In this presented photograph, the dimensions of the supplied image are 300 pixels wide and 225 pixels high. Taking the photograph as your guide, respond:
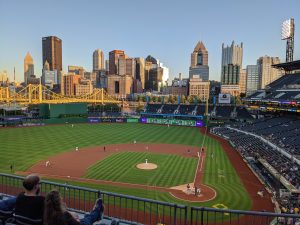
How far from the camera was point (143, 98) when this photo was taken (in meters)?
189

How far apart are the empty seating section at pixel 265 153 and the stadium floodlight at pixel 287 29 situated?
123ft

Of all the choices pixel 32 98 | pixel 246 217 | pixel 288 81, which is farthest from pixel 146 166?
pixel 32 98

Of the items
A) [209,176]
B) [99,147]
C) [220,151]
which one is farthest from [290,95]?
[99,147]

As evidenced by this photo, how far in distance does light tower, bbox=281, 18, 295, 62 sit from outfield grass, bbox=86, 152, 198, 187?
56955mm

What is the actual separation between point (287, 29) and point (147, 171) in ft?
214

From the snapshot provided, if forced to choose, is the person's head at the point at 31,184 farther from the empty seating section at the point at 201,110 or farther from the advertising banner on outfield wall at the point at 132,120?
the advertising banner on outfield wall at the point at 132,120

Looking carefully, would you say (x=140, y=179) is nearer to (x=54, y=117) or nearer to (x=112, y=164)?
(x=112, y=164)

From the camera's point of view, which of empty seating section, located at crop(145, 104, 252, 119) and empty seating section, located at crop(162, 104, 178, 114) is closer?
empty seating section, located at crop(145, 104, 252, 119)

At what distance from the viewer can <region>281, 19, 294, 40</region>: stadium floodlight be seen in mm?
73137

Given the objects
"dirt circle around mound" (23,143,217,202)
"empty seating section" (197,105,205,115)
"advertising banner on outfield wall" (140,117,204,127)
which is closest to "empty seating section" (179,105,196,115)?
"empty seating section" (197,105,205,115)

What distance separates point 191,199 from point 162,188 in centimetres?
342

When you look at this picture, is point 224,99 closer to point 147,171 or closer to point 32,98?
point 147,171

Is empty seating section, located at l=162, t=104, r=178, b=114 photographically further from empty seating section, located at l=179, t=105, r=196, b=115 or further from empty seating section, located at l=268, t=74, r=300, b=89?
empty seating section, located at l=268, t=74, r=300, b=89

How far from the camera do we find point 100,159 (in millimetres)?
36562
